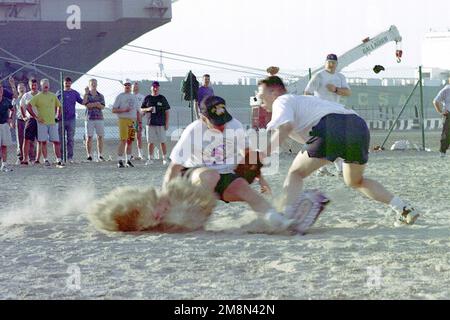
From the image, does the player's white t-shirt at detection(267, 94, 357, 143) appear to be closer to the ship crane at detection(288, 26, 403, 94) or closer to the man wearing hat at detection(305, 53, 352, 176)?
the man wearing hat at detection(305, 53, 352, 176)

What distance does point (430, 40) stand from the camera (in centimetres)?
6775

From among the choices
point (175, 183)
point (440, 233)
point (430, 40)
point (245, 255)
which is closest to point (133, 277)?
point (245, 255)

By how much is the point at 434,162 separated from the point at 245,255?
1113cm

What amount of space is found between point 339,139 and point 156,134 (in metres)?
11.1

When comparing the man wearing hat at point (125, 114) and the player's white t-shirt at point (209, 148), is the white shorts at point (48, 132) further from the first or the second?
the player's white t-shirt at point (209, 148)

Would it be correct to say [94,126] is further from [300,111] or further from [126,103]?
[300,111]

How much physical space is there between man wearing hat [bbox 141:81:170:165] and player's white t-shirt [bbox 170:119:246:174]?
10.00 meters

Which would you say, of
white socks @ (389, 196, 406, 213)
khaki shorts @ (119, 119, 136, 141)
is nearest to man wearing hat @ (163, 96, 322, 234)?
white socks @ (389, 196, 406, 213)

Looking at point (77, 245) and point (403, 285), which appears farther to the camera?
point (77, 245)

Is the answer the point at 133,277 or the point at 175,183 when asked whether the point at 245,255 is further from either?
the point at 175,183

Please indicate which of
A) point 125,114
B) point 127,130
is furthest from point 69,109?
point 127,130

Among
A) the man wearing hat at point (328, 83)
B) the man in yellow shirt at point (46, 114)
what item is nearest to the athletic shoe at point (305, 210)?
the man wearing hat at point (328, 83)

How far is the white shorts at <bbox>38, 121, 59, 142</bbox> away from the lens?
18.6 meters

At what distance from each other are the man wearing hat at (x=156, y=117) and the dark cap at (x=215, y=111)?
10.0 meters
